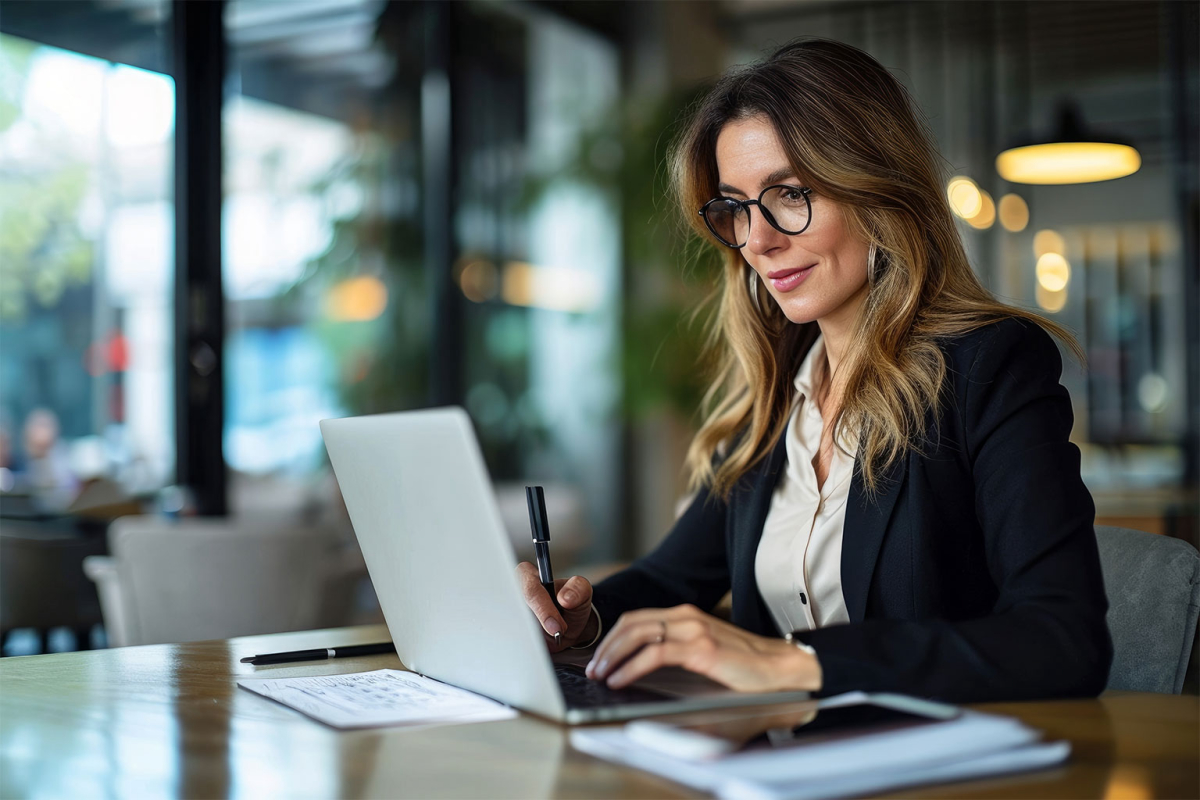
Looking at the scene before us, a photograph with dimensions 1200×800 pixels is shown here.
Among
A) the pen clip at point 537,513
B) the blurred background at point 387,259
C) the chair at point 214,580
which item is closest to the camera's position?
the pen clip at point 537,513

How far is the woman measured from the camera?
125 cm

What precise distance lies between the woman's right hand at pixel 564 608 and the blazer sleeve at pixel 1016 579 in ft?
1.40

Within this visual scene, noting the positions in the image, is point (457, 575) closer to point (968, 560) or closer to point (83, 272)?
point (968, 560)

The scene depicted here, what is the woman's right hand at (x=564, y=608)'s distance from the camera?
1.48 m

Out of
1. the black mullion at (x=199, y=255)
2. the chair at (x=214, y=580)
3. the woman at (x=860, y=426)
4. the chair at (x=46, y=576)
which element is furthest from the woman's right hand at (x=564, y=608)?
the black mullion at (x=199, y=255)

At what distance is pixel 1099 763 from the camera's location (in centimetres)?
91

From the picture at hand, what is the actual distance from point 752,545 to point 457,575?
2.50ft

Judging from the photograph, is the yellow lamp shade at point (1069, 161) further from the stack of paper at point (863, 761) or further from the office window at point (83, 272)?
the stack of paper at point (863, 761)

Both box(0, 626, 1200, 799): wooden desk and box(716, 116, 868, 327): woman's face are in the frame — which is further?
box(716, 116, 868, 327): woman's face

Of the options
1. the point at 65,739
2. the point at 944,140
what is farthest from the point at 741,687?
the point at 944,140

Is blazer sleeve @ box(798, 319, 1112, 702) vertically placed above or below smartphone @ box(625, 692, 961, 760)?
above

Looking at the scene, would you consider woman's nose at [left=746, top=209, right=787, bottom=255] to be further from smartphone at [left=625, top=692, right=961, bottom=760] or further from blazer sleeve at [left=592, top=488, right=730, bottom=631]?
smartphone at [left=625, top=692, right=961, bottom=760]

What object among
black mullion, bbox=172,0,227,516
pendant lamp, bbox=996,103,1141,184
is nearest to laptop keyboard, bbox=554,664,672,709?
black mullion, bbox=172,0,227,516

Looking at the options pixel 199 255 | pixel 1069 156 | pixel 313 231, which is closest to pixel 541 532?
pixel 199 255
